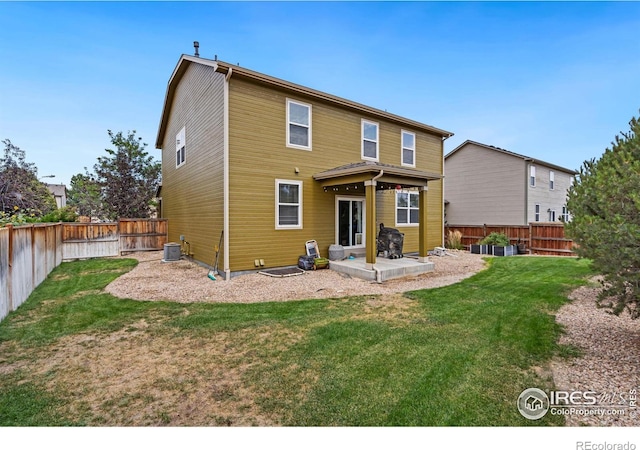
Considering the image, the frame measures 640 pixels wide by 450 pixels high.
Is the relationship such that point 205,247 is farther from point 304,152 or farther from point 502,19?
point 502,19

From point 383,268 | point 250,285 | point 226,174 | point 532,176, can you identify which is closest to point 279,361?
point 250,285

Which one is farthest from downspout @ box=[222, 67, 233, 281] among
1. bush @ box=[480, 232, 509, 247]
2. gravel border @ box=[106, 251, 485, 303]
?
bush @ box=[480, 232, 509, 247]

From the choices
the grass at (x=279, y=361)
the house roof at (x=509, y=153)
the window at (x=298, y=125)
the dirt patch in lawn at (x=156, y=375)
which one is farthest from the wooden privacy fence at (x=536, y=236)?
the dirt patch in lawn at (x=156, y=375)

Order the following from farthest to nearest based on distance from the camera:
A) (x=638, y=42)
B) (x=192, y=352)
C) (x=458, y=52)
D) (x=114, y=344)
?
(x=458, y=52), (x=638, y=42), (x=114, y=344), (x=192, y=352)

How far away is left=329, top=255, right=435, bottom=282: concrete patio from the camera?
843cm

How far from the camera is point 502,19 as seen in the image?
8312 millimetres

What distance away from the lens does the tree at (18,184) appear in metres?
13.4

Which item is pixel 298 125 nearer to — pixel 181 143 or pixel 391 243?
pixel 391 243

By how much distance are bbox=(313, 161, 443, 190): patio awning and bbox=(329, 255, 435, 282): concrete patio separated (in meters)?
2.55

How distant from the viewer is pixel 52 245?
9.91 meters

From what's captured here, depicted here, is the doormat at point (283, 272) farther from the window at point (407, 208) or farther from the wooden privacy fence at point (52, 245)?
the window at point (407, 208)

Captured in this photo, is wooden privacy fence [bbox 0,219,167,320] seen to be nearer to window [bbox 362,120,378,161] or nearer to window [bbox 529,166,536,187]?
window [bbox 362,120,378,161]

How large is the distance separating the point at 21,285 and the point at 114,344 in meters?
3.60

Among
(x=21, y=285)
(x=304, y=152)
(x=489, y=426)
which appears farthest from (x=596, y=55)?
(x=21, y=285)
